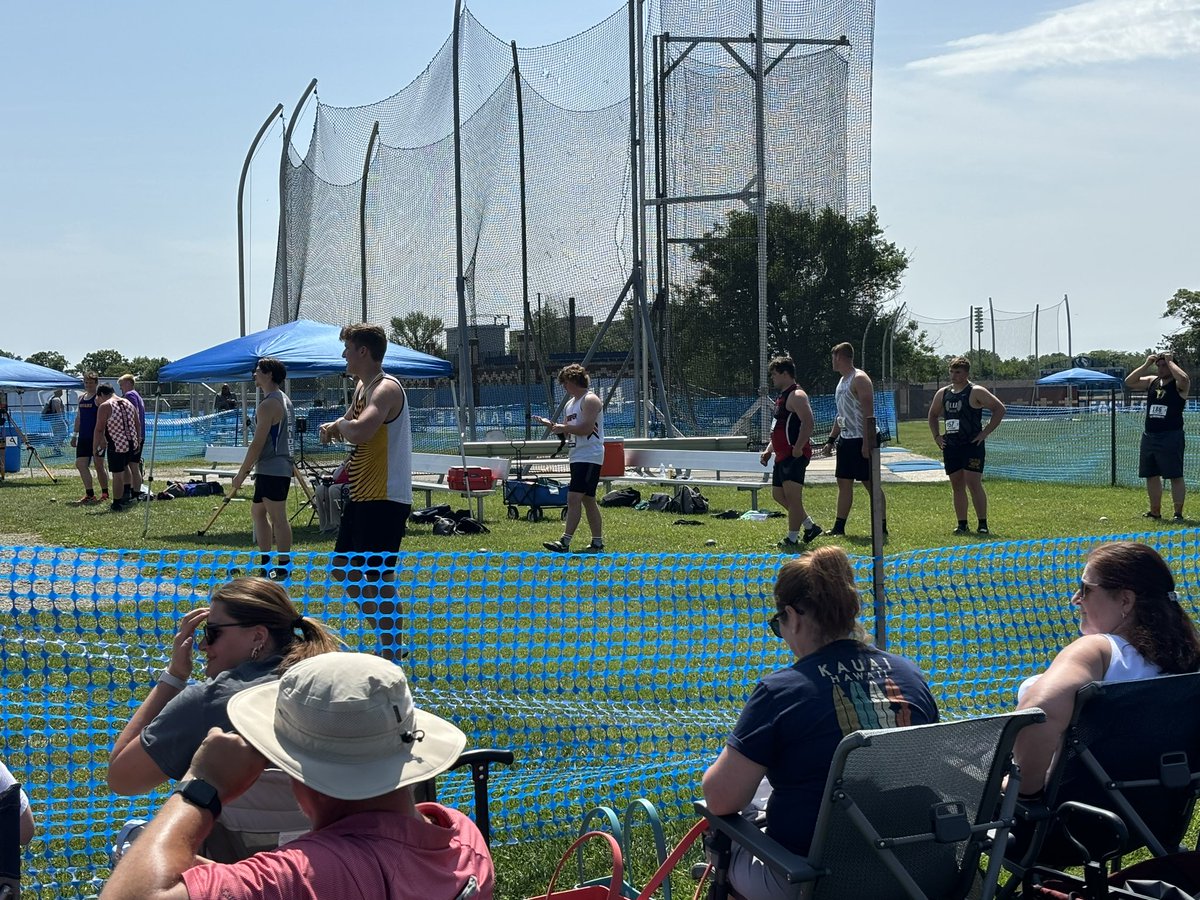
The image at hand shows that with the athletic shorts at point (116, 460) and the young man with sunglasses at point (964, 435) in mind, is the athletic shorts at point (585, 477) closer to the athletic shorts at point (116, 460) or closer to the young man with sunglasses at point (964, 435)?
the young man with sunglasses at point (964, 435)

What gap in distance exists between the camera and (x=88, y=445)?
16609mm

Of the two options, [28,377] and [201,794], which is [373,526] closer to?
[201,794]

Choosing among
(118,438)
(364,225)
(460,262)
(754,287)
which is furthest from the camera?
(364,225)

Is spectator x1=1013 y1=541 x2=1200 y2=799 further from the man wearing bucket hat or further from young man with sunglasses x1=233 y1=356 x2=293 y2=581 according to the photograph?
young man with sunglasses x1=233 y1=356 x2=293 y2=581

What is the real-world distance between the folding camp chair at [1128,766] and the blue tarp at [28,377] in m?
22.0

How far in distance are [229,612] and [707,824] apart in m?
1.29

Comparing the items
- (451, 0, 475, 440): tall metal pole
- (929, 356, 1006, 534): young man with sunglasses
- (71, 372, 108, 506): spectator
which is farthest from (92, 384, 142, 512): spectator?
(929, 356, 1006, 534): young man with sunglasses

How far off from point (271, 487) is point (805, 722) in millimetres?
7376

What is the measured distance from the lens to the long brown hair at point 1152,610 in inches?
129

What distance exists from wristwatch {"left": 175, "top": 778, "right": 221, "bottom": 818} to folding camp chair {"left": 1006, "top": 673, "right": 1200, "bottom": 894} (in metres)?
1.94

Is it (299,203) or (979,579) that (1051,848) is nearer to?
(979,579)

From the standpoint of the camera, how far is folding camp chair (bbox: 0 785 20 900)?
249 centimetres

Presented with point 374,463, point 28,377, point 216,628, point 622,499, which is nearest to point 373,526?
point 374,463

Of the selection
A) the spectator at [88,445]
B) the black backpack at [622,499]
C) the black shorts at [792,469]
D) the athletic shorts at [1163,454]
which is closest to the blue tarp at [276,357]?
the spectator at [88,445]
